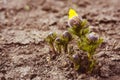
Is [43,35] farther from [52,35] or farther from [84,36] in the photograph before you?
[84,36]

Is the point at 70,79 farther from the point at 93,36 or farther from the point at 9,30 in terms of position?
the point at 9,30

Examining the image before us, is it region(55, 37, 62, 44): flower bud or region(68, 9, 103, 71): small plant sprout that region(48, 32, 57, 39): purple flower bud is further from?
region(68, 9, 103, 71): small plant sprout

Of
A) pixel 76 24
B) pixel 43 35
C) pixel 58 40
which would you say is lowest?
pixel 43 35

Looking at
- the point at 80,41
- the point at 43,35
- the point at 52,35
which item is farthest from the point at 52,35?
the point at 43,35

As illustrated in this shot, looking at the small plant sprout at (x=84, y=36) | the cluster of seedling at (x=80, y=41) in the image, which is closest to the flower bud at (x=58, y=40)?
the cluster of seedling at (x=80, y=41)

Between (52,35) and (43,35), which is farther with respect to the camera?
(43,35)

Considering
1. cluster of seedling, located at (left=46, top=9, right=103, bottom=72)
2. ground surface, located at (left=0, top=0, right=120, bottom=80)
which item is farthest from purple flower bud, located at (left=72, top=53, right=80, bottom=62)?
ground surface, located at (left=0, top=0, right=120, bottom=80)
